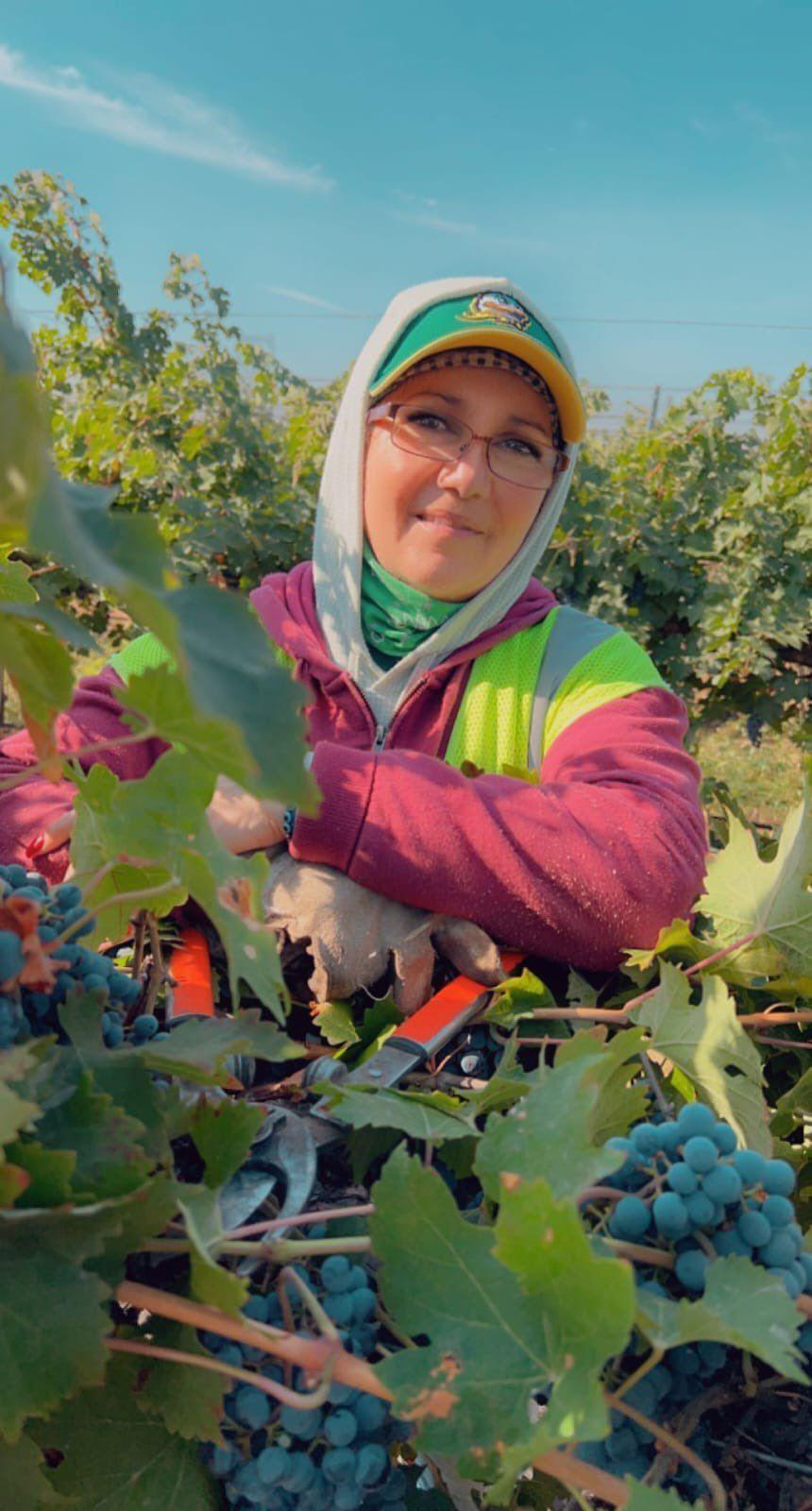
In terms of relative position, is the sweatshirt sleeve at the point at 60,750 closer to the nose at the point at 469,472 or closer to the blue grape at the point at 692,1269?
the nose at the point at 469,472

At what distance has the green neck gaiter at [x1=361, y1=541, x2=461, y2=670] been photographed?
1652 millimetres

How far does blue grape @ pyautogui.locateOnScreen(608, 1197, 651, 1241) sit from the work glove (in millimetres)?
467

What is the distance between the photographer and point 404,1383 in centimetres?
43

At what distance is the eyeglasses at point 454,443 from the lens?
1586 mm

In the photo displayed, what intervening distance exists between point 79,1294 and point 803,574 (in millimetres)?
4260

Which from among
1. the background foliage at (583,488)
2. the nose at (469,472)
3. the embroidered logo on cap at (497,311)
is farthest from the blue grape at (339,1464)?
the background foliage at (583,488)

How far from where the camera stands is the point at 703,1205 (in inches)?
19.9

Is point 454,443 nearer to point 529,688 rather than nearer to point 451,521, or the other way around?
point 451,521

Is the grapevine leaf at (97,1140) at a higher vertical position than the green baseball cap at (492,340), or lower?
lower

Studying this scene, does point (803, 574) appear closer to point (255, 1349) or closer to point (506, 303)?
point (506, 303)

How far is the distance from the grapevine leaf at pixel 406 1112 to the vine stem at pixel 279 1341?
0.12 meters

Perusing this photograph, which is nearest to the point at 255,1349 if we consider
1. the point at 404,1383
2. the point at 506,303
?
the point at 404,1383

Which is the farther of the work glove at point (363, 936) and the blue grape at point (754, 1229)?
the work glove at point (363, 936)

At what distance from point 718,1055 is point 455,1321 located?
32cm
